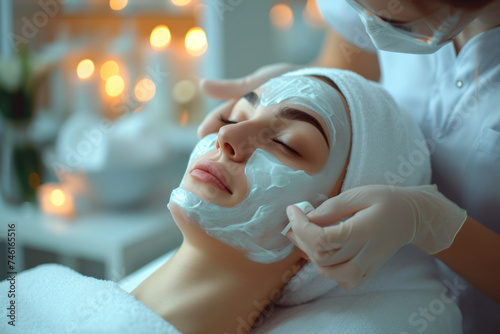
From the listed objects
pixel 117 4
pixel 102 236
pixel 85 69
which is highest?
pixel 117 4

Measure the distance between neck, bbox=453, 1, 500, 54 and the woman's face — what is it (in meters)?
0.36

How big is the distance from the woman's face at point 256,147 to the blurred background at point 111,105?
67 cm

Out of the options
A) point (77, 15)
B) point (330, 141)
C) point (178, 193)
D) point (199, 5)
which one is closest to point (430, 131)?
point (330, 141)

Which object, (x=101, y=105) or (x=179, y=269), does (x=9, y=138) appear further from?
(x=179, y=269)

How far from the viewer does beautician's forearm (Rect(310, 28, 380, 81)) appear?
116 cm

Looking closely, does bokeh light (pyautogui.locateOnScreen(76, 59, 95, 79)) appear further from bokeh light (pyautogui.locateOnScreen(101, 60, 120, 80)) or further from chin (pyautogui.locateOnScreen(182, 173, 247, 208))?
chin (pyautogui.locateOnScreen(182, 173, 247, 208))

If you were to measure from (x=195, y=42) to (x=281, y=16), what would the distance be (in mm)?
361

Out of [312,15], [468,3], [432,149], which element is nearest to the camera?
[468,3]

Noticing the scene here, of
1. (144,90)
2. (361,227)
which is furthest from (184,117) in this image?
(361,227)

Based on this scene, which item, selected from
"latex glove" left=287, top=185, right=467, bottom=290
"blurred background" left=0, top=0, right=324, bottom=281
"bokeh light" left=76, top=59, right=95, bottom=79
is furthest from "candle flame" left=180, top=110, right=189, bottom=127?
"latex glove" left=287, top=185, right=467, bottom=290

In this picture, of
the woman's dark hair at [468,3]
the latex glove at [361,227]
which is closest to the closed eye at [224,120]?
the latex glove at [361,227]

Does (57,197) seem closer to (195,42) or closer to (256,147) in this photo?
(195,42)

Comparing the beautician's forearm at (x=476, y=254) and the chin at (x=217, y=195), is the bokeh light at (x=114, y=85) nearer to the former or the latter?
the chin at (x=217, y=195)

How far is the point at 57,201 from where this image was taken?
1493 mm
